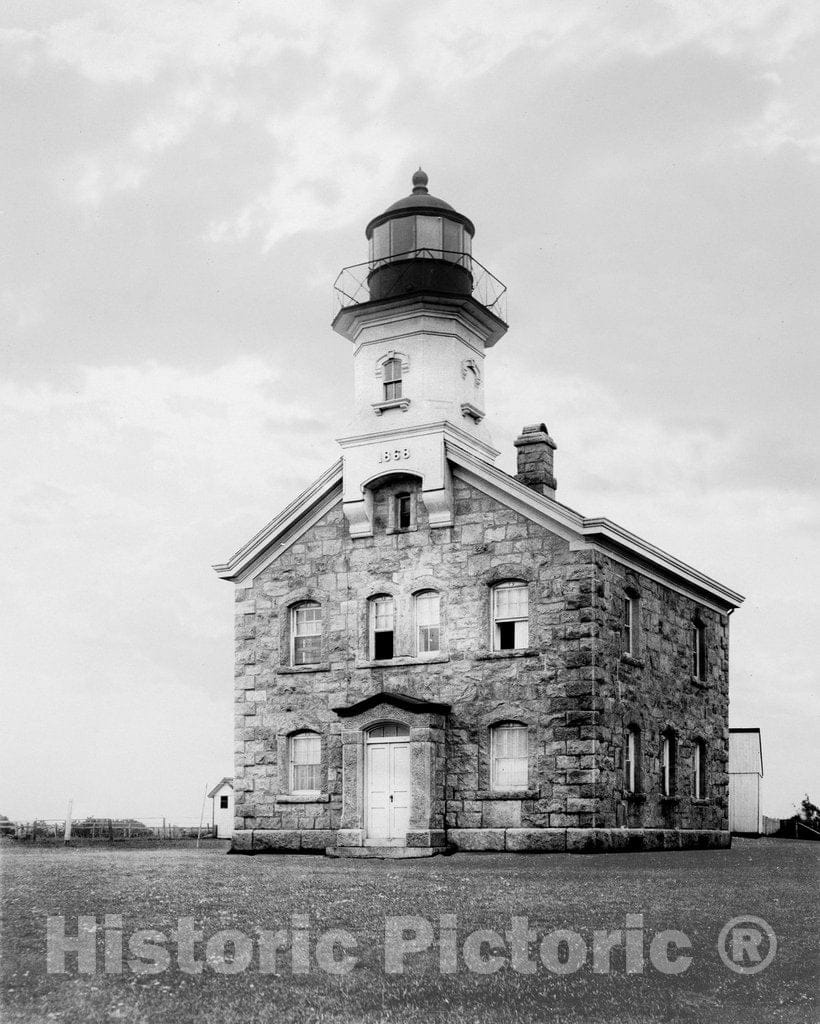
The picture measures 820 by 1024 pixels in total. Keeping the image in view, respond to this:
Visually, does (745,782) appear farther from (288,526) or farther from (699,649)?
(288,526)

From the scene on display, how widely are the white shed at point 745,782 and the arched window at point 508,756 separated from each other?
18569 mm

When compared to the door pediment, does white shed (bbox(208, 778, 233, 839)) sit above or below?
below

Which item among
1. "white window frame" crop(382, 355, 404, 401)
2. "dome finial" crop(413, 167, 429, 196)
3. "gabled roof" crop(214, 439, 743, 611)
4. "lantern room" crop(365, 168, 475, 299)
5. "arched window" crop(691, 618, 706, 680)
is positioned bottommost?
"arched window" crop(691, 618, 706, 680)

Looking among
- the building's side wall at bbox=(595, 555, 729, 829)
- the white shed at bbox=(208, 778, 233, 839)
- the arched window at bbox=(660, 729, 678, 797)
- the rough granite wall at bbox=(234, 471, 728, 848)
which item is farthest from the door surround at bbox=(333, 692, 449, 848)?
the white shed at bbox=(208, 778, 233, 839)

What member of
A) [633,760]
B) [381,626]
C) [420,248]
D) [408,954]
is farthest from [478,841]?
[408,954]

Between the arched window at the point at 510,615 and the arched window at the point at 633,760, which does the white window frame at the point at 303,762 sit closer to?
the arched window at the point at 510,615

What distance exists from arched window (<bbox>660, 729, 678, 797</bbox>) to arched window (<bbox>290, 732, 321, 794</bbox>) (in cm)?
709

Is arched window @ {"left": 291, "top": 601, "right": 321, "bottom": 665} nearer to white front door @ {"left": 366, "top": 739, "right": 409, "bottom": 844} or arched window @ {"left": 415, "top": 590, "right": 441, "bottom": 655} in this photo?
arched window @ {"left": 415, "top": 590, "right": 441, "bottom": 655}

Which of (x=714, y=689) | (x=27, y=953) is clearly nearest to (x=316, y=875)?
(x=27, y=953)

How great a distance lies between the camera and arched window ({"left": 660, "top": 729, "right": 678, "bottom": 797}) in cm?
2720

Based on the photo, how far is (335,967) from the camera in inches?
377

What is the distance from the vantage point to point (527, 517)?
984 inches

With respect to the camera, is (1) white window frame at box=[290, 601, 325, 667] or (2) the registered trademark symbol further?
(1) white window frame at box=[290, 601, 325, 667]

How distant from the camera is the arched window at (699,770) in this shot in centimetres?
2878
